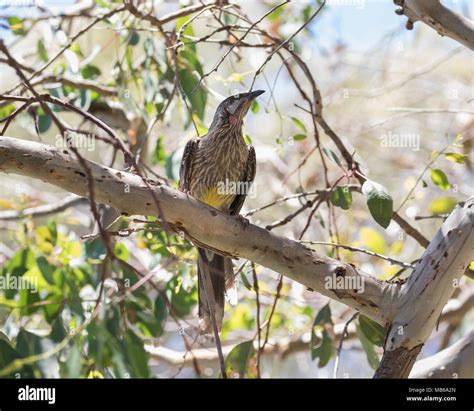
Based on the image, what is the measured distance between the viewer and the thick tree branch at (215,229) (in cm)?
253

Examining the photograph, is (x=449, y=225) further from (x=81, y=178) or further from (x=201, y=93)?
(x=201, y=93)

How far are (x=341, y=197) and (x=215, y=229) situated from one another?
2.53ft

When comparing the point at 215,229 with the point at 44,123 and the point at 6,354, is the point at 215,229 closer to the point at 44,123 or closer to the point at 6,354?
the point at 6,354

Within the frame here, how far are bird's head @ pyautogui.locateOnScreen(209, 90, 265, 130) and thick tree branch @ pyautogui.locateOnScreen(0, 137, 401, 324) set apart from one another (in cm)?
115

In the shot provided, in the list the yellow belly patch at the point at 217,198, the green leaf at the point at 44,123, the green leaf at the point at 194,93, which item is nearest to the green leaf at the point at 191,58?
the green leaf at the point at 194,93

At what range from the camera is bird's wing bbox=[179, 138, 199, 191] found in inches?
150

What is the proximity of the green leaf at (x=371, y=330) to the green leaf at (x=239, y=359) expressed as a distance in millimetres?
534

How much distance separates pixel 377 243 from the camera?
14.0 feet

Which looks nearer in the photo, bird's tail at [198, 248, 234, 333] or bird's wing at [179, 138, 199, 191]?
bird's tail at [198, 248, 234, 333]

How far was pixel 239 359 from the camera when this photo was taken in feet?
11.5

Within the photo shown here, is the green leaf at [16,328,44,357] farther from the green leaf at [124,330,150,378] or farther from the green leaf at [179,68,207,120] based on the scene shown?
the green leaf at [179,68,207,120]

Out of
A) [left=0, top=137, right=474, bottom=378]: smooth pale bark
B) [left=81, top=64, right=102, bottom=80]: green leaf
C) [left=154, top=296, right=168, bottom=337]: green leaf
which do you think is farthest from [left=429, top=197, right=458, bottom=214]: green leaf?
[left=81, top=64, right=102, bottom=80]: green leaf

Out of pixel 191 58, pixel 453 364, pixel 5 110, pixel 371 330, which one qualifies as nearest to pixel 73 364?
pixel 371 330
